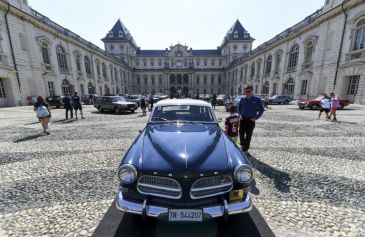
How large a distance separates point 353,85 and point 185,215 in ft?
83.5

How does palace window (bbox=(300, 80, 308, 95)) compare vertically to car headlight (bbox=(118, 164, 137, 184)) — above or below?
above

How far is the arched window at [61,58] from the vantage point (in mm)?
24669

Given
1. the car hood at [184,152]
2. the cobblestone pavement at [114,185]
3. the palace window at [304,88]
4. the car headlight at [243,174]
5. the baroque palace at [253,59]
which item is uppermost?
the baroque palace at [253,59]

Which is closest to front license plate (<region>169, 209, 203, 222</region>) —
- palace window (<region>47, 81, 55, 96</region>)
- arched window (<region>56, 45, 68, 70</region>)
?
palace window (<region>47, 81, 55, 96</region>)

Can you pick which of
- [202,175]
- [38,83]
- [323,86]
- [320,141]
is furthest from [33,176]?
[323,86]

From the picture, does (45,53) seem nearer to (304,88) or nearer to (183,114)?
(183,114)

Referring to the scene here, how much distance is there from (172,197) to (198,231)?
0.70m

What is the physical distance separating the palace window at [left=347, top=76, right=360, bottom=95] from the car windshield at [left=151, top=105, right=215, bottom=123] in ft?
75.9

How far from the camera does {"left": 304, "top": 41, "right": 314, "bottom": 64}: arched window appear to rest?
23.0m

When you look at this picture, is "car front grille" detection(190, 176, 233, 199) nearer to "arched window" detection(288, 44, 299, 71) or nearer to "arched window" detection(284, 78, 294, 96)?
"arched window" detection(284, 78, 294, 96)

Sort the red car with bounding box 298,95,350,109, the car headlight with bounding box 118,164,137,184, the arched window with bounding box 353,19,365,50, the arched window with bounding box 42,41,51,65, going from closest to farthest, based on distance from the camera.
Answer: the car headlight with bounding box 118,164,137,184, the red car with bounding box 298,95,350,109, the arched window with bounding box 353,19,365,50, the arched window with bounding box 42,41,51,65

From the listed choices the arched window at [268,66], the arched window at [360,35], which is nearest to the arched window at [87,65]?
the arched window at [268,66]

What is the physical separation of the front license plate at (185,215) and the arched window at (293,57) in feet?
102

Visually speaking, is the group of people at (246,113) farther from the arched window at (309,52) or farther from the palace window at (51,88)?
the palace window at (51,88)
